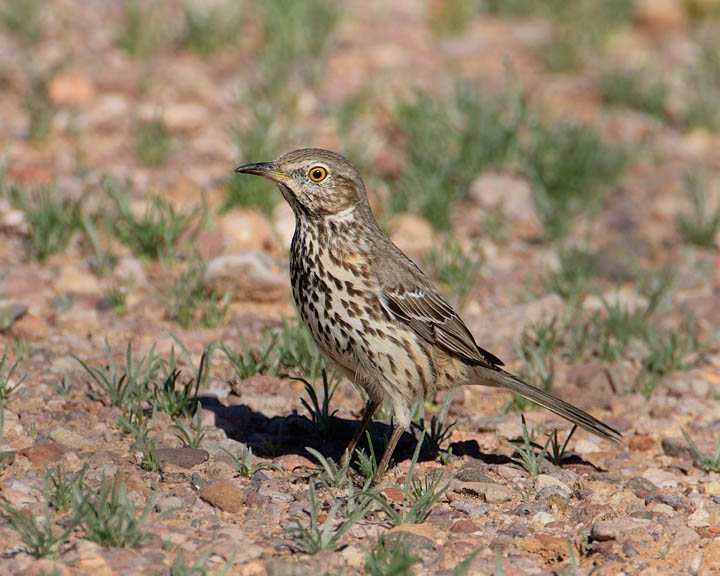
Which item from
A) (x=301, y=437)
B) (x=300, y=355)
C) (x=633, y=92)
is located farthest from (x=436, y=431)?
(x=633, y=92)

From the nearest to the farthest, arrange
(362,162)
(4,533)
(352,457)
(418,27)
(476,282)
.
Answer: (4,533)
(352,457)
(476,282)
(362,162)
(418,27)

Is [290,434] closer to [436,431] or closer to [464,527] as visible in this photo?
[436,431]

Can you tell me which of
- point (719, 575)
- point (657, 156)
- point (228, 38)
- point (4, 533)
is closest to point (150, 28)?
point (228, 38)

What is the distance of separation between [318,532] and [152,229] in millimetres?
3686

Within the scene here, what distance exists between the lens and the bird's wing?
5.42 meters

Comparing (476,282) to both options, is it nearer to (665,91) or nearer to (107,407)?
(107,407)

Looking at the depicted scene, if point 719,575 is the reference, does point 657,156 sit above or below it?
above

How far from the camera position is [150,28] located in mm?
10852

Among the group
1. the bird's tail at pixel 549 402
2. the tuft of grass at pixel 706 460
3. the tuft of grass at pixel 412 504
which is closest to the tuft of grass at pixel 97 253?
the bird's tail at pixel 549 402

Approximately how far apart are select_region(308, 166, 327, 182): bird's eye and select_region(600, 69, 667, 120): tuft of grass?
20.6 feet

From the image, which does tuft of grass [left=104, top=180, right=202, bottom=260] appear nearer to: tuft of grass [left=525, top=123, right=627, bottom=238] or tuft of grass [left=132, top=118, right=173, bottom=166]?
tuft of grass [left=132, top=118, right=173, bottom=166]

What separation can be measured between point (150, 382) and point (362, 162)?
3821 mm

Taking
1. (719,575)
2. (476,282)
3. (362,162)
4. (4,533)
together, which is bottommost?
(4,533)

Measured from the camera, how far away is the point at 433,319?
5.66 metres
